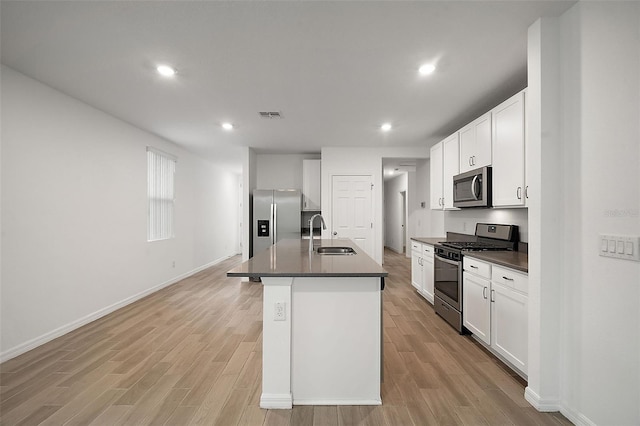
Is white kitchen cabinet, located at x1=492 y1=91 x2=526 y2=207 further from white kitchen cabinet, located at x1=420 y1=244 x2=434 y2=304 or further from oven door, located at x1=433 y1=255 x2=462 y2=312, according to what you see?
white kitchen cabinet, located at x1=420 y1=244 x2=434 y2=304

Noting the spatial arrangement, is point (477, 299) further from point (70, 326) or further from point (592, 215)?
point (70, 326)

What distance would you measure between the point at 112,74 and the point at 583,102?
3.65 metres

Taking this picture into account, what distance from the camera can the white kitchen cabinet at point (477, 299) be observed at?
279cm

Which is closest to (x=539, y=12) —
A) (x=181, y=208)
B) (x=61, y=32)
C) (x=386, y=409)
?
(x=386, y=409)

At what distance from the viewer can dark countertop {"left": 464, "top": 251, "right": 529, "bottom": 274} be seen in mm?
2361

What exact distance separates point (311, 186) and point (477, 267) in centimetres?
394

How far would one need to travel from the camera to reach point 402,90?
3.25 m

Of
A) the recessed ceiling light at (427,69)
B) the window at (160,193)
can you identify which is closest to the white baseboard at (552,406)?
the recessed ceiling light at (427,69)

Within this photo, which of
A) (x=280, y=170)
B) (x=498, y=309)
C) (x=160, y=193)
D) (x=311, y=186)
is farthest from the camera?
(x=280, y=170)

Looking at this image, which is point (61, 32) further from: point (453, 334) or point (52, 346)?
point (453, 334)

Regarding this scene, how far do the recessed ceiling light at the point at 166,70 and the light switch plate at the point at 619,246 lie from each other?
335cm

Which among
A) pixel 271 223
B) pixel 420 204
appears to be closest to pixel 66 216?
pixel 271 223

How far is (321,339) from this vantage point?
210cm

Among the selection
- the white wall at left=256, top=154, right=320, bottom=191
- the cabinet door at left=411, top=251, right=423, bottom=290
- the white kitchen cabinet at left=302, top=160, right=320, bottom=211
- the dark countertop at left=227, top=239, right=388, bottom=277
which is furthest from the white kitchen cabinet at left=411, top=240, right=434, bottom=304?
the white wall at left=256, top=154, right=320, bottom=191
